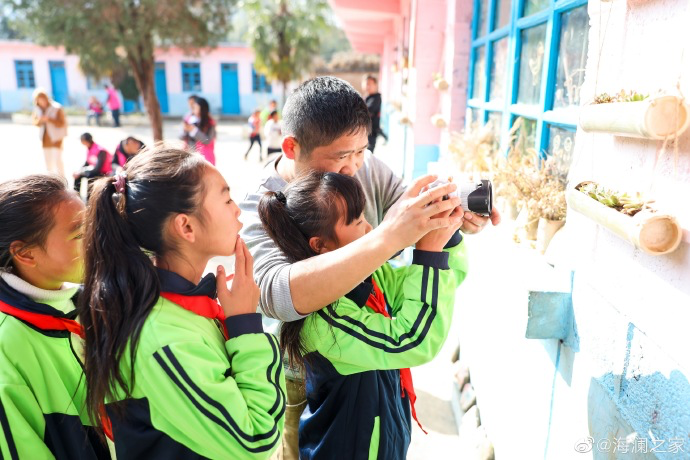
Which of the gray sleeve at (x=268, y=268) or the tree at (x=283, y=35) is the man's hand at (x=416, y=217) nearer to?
the gray sleeve at (x=268, y=268)

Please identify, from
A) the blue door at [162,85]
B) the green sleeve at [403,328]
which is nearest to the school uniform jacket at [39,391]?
the green sleeve at [403,328]

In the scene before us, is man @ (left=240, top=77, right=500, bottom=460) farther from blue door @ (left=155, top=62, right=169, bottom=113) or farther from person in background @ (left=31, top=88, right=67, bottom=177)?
blue door @ (left=155, top=62, right=169, bottom=113)

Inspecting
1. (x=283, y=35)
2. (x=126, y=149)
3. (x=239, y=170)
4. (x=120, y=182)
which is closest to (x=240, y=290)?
(x=120, y=182)

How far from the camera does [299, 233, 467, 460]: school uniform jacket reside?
3.78ft

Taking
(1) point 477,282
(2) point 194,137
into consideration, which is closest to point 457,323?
(1) point 477,282

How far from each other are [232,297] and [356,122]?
57cm

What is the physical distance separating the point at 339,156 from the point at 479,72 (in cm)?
332

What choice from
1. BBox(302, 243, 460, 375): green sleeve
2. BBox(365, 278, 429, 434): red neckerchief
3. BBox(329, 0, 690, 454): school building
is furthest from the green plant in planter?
BBox(365, 278, 429, 434): red neckerchief

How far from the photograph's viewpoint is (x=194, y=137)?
6.03m

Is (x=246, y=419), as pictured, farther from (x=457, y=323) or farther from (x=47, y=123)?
(x=47, y=123)

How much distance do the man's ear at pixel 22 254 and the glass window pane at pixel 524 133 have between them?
7.87 feet

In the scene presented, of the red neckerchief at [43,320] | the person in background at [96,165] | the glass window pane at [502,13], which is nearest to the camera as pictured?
the red neckerchief at [43,320]

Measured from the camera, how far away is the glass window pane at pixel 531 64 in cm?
286

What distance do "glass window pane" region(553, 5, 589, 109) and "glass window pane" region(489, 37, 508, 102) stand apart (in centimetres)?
93
